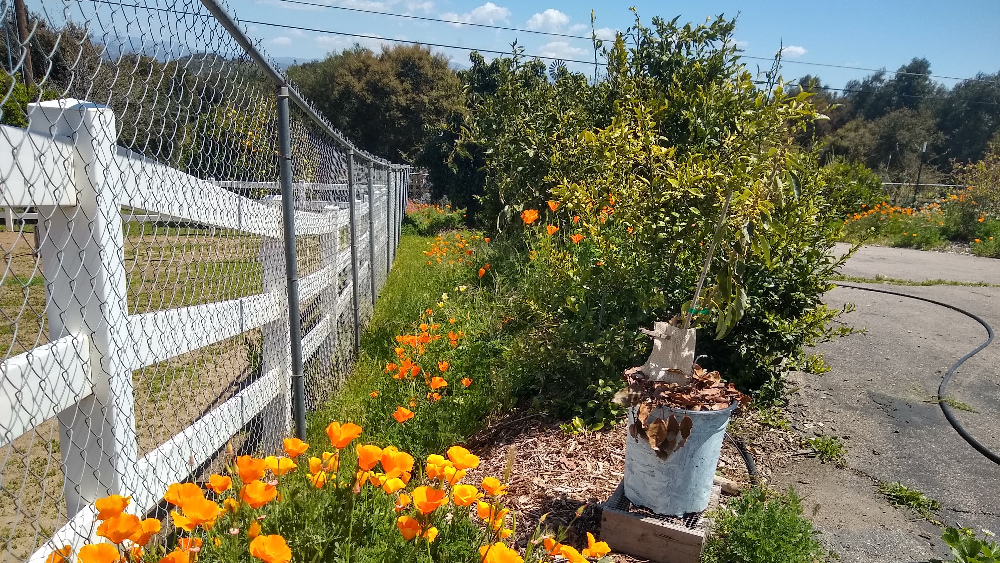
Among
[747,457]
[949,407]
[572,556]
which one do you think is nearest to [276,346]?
[572,556]

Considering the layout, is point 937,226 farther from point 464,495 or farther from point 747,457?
point 464,495

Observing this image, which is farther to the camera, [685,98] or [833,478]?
[685,98]

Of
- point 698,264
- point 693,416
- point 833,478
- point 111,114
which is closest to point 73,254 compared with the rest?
point 111,114

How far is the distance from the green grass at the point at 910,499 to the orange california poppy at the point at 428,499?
2.75 metres

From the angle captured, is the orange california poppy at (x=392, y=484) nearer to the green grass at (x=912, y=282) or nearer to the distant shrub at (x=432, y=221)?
the green grass at (x=912, y=282)

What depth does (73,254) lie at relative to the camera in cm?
151

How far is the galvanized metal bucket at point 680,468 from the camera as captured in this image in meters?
2.60

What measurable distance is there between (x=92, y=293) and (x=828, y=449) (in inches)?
146

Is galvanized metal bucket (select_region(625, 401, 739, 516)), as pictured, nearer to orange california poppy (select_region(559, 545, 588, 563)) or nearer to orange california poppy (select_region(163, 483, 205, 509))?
orange california poppy (select_region(559, 545, 588, 563))

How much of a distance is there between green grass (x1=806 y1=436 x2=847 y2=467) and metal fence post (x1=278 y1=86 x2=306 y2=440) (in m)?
2.89

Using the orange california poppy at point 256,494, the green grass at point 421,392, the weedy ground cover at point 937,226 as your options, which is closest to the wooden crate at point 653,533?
the green grass at point 421,392

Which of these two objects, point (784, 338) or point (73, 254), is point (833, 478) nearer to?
point (784, 338)

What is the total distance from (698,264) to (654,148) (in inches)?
32.2

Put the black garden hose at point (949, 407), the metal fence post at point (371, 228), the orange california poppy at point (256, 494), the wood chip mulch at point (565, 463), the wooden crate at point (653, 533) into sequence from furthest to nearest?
the metal fence post at point (371, 228)
the black garden hose at point (949, 407)
the wood chip mulch at point (565, 463)
the wooden crate at point (653, 533)
the orange california poppy at point (256, 494)
